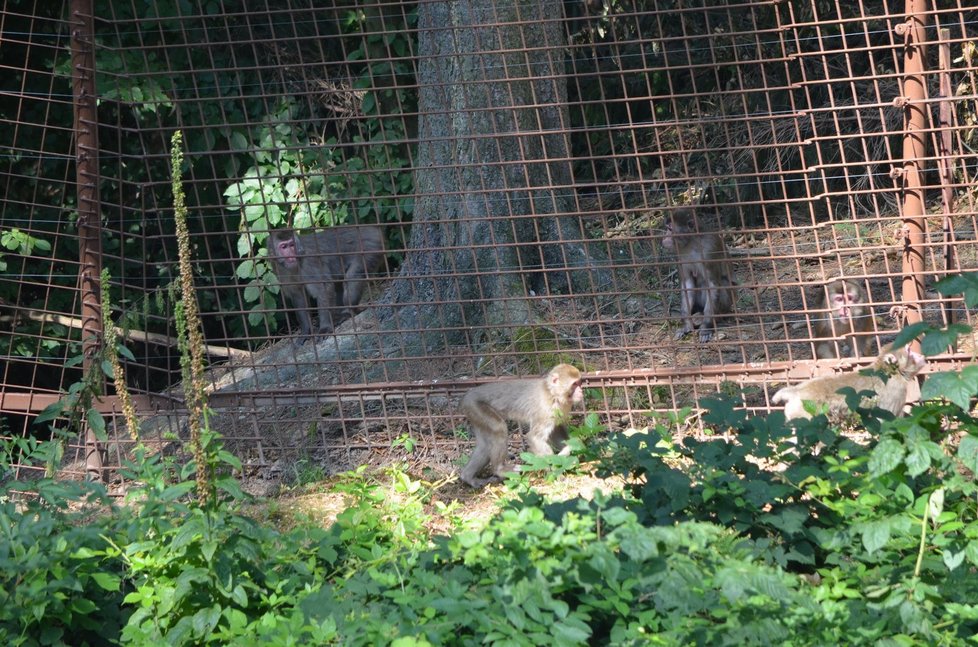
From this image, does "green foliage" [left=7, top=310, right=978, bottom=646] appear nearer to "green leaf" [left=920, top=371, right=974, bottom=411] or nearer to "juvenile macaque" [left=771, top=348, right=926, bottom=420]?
"green leaf" [left=920, top=371, right=974, bottom=411]

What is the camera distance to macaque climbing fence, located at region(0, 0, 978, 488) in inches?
250

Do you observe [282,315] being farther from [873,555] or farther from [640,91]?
[873,555]

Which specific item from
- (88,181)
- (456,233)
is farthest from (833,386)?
(88,181)

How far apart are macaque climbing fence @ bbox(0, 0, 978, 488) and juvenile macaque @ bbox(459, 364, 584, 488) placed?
207mm

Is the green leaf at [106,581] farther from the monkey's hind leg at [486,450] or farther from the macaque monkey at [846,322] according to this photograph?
the macaque monkey at [846,322]

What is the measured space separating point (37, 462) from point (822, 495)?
17.7 feet

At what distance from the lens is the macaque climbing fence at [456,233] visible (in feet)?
20.8

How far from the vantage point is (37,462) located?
7.38m

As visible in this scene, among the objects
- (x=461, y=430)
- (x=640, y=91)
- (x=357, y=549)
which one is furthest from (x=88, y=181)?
(x=640, y=91)

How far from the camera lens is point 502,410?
21.8ft

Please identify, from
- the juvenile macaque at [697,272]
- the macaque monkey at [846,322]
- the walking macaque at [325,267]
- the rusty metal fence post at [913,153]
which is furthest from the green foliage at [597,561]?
the walking macaque at [325,267]

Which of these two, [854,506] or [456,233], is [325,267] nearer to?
[456,233]

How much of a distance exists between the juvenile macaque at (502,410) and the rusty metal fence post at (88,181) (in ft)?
7.93

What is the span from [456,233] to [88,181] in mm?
2482
